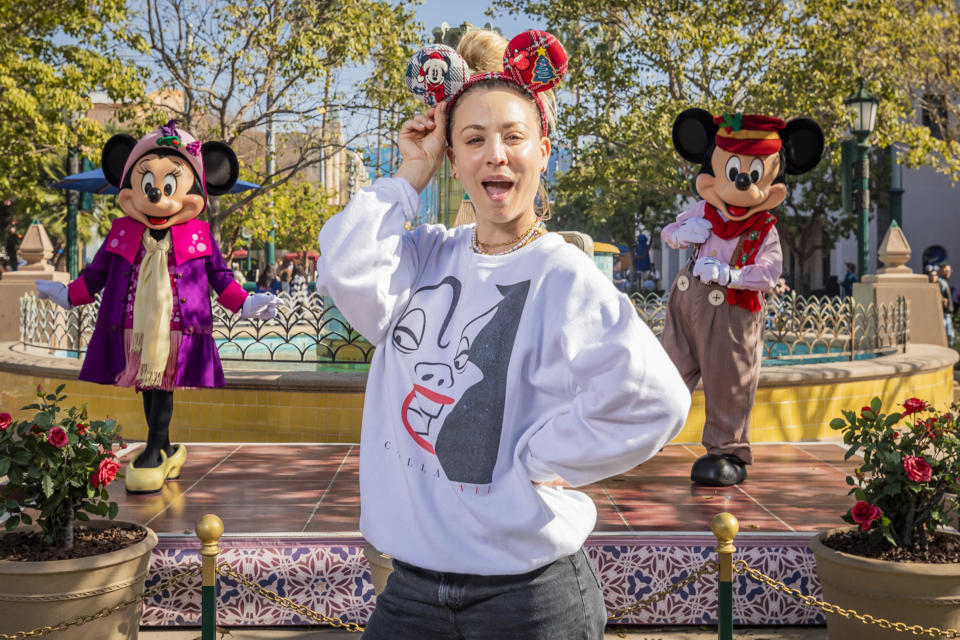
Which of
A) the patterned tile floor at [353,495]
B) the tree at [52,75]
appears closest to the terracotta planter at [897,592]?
the patterned tile floor at [353,495]

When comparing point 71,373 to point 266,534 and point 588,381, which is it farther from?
point 588,381

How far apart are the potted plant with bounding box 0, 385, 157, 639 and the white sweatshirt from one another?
6.69 feet

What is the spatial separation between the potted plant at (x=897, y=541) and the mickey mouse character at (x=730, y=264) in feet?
4.91

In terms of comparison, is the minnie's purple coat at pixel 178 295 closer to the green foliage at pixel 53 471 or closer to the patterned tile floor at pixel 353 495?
the patterned tile floor at pixel 353 495

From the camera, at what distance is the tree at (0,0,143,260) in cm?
1506

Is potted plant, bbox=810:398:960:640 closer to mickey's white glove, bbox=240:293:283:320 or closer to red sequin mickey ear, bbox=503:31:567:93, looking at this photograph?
red sequin mickey ear, bbox=503:31:567:93

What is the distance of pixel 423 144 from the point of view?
222 centimetres

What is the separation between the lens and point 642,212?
37.7 meters

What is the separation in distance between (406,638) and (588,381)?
0.69m

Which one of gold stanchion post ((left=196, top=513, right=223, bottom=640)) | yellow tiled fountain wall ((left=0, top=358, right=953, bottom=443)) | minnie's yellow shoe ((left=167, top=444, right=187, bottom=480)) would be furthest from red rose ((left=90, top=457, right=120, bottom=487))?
yellow tiled fountain wall ((left=0, top=358, right=953, bottom=443))

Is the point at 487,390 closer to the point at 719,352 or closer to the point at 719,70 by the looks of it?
the point at 719,352

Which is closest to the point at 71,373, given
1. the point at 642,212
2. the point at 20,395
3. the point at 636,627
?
the point at 20,395

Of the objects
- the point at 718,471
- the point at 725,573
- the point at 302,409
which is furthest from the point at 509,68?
the point at 302,409

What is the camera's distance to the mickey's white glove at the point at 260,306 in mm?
5246
